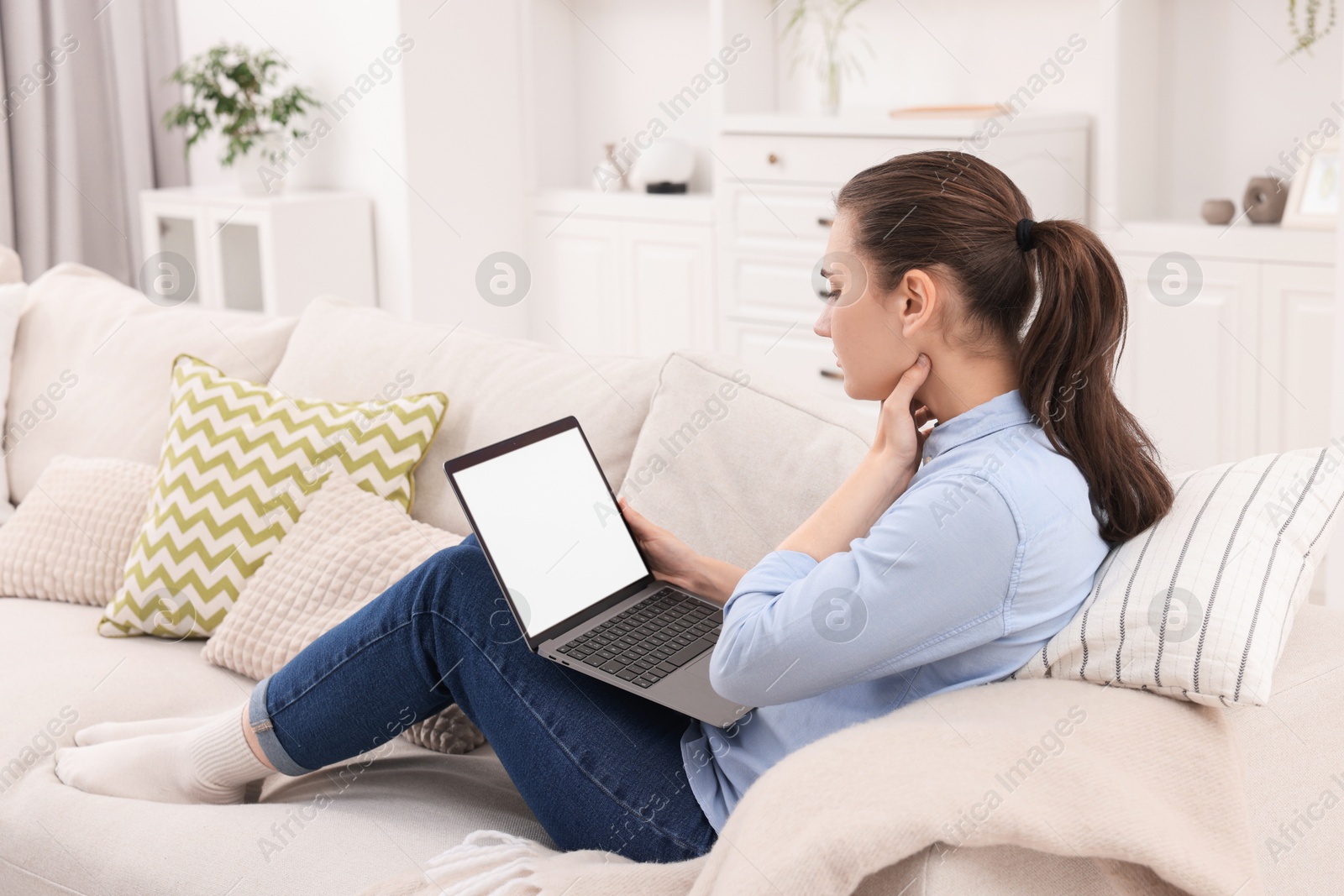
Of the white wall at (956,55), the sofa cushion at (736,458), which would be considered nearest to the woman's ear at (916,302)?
the sofa cushion at (736,458)

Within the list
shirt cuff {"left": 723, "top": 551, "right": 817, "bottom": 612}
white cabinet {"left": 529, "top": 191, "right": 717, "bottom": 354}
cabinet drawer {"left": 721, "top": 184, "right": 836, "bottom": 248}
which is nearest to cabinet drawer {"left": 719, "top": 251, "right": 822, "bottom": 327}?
cabinet drawer {"left": 721, "top": 184, "right": 836, "bottom": 248}

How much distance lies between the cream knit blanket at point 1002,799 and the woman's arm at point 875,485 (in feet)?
0.62

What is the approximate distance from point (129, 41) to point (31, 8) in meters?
0.36

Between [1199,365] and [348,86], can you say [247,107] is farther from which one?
[1199,365]

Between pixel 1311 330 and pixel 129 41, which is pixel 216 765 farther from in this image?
pixel 129 41

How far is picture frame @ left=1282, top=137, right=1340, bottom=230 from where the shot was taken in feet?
8.98

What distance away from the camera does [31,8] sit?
3.99m

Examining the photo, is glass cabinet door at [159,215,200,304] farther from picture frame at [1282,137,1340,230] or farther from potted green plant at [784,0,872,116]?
picture frame at [1282,137,1340,230]

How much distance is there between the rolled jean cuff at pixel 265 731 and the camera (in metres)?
1.39

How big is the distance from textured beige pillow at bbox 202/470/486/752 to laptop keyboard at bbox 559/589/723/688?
1.20 ft

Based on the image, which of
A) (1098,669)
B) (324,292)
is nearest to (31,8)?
(324,292)

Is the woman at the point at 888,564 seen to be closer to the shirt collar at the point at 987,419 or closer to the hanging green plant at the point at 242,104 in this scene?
the shirt collar at the point at 987,419

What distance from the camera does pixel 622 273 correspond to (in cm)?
399

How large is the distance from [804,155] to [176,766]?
2386 mm
